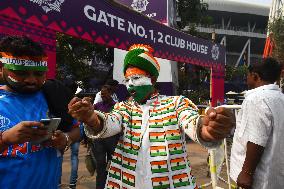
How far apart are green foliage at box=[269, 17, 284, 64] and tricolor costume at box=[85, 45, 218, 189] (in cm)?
1770

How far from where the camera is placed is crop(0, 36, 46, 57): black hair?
2.16 meters

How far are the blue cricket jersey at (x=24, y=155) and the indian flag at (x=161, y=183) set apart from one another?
66 centimetres

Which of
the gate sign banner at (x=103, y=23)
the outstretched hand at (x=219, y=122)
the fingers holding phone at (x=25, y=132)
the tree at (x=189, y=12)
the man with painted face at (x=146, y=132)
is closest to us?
the outstretched hand at (x=219, y=122)

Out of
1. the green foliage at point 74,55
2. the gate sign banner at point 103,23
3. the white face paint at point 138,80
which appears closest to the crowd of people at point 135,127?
the white face paint at point 138,80

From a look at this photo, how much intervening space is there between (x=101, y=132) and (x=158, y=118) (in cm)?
42

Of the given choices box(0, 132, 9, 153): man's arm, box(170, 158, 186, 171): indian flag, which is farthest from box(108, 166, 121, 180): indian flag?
box(0, 132, 9, 153): man's arm

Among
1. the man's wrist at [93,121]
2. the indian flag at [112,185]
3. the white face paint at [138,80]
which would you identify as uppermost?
the white face paint at [138,80]

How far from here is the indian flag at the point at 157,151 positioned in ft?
7.88

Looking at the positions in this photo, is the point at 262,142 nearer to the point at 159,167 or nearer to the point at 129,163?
the point at 159,167

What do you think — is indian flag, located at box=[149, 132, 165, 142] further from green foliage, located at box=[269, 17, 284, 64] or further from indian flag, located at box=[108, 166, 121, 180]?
green foliage, located at box=[269, 17, 284, 64]

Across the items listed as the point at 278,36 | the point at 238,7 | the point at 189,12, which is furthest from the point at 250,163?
the point at 238,7

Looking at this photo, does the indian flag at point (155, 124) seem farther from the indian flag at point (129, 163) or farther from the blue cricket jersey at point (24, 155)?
the blue cricket jersey at point (24, 155)

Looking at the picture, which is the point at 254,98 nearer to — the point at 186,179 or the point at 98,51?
the point at 186,179

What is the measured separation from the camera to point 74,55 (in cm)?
1385
